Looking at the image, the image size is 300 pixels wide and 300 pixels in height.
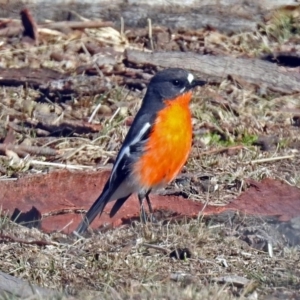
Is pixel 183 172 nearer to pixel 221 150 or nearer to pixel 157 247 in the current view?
pixel 221 150

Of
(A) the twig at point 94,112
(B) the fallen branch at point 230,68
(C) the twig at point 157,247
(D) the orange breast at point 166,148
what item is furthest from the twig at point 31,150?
(C) the twig at point 157,247

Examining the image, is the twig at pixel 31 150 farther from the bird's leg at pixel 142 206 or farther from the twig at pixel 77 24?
the twig at pixel 77 24

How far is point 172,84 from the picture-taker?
25.5 feet

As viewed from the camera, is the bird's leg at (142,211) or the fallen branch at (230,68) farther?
the fallen branch at (230,68)

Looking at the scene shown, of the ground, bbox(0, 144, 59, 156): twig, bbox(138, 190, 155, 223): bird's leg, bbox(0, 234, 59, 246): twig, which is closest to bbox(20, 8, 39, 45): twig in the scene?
the ground

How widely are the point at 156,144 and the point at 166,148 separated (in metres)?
0.09

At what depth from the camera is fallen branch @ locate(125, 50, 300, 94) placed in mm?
9766

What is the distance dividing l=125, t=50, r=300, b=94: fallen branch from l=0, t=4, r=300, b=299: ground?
0.36ft

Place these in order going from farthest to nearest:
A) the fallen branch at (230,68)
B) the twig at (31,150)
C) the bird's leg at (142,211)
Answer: the fallen branch at (230,68), the twig at (31,150), the bird's leg at (142,211)

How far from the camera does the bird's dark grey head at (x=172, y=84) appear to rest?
7.75 metres

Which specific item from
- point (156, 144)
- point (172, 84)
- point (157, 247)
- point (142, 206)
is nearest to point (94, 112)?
point (172, 84)

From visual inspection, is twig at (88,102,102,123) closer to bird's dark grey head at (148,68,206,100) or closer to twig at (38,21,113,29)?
bird's dark grey head at (148,68,206,100)

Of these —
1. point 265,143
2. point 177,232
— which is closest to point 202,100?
point 265,143

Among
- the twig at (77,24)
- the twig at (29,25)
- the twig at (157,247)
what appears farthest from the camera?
the twig at (77,24)
